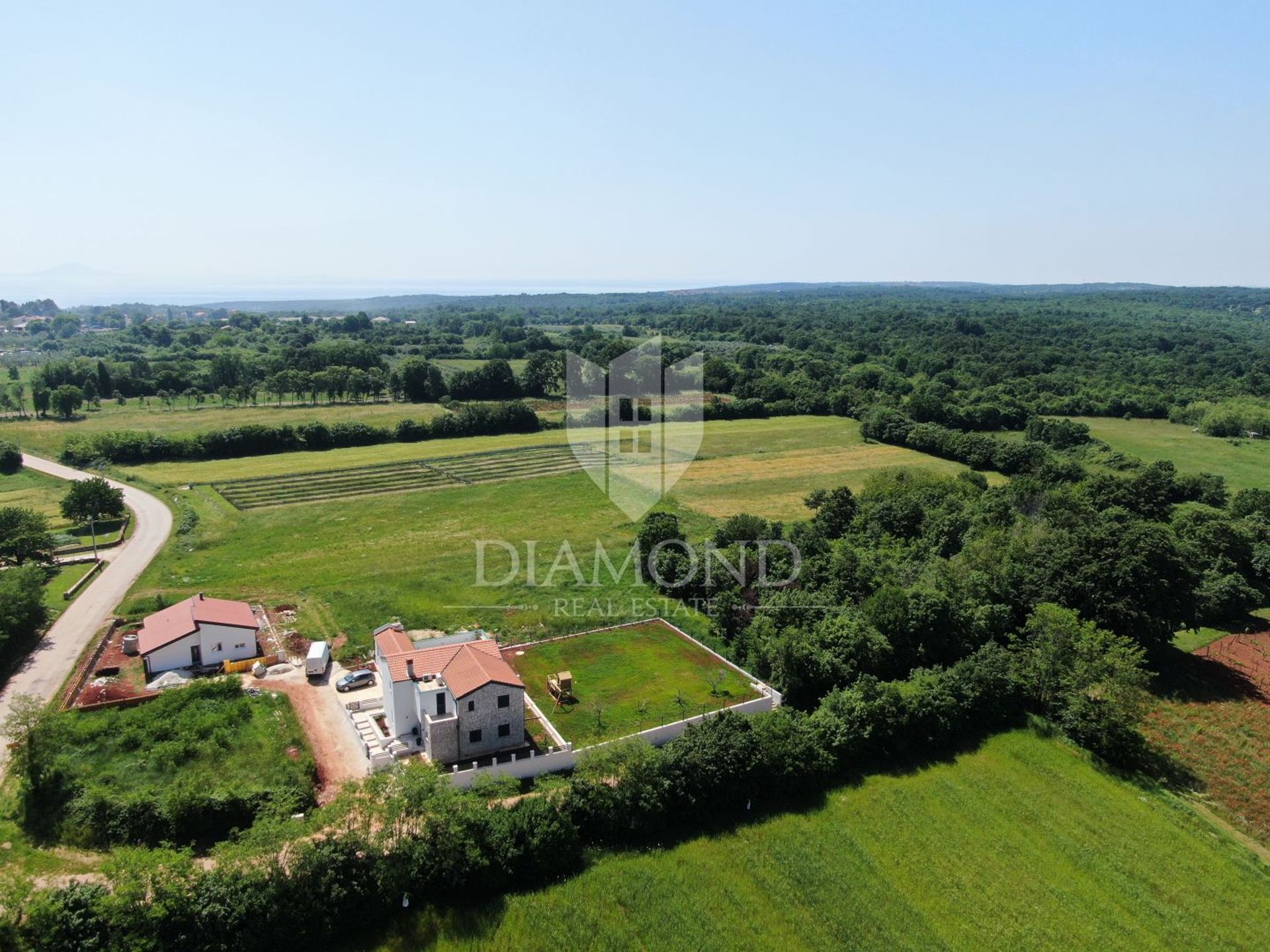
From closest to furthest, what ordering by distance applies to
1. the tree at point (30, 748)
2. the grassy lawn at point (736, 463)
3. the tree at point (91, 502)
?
the tree at point (30, 748), the tree at point (91, 502), the grassy lawn at point (736, 463)

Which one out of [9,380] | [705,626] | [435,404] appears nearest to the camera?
[705,626]

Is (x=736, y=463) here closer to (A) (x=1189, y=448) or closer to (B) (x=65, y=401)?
(A) (x=1189, y=448)

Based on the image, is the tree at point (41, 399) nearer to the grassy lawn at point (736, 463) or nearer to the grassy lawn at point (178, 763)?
the grassy lawn at point (736, 463)

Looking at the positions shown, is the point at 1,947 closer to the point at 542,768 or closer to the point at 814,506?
the point at 542,768

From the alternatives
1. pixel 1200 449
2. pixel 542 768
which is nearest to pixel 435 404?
pixel 542 768

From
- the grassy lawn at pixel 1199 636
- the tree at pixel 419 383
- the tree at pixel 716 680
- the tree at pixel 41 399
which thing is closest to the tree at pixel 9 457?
the tree at pixel 41 399

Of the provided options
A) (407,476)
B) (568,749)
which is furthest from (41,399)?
(568,749)
